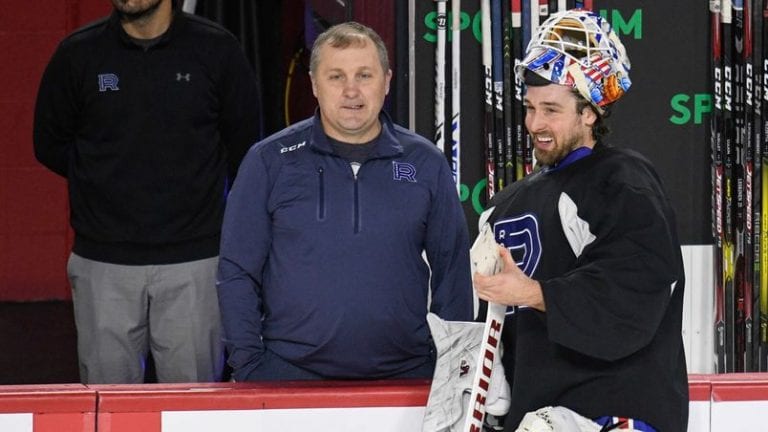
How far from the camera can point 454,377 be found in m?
3.02

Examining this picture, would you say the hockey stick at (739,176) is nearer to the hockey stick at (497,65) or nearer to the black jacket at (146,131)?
the hockey stick at (497,65)

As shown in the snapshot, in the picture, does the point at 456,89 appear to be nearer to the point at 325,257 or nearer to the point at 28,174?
the point at 325,257

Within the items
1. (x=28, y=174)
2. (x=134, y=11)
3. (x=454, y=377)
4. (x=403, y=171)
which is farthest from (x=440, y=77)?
(x=28, y=174)

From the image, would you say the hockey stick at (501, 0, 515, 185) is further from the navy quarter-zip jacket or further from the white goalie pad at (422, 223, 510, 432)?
the white goalie pad at (422, 223, 510, 432)

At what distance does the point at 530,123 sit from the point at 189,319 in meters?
1.62

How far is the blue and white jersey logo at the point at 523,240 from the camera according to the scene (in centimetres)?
279

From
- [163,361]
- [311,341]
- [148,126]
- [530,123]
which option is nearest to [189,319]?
[163,361]

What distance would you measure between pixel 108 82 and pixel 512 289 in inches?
72.1

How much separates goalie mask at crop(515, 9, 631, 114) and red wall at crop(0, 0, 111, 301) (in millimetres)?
5043

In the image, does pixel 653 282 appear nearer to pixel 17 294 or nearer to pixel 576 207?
pixel 576 207

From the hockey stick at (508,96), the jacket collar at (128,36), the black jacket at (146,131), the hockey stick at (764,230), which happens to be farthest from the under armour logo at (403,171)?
the hockey stick at (764,230)

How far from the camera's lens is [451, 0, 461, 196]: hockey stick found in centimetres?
468

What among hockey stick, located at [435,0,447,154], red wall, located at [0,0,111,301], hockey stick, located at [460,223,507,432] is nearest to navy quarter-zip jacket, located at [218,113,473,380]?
hockey stick, located at [460,223,507,432]

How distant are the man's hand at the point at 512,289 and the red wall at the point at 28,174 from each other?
527 centimetres
